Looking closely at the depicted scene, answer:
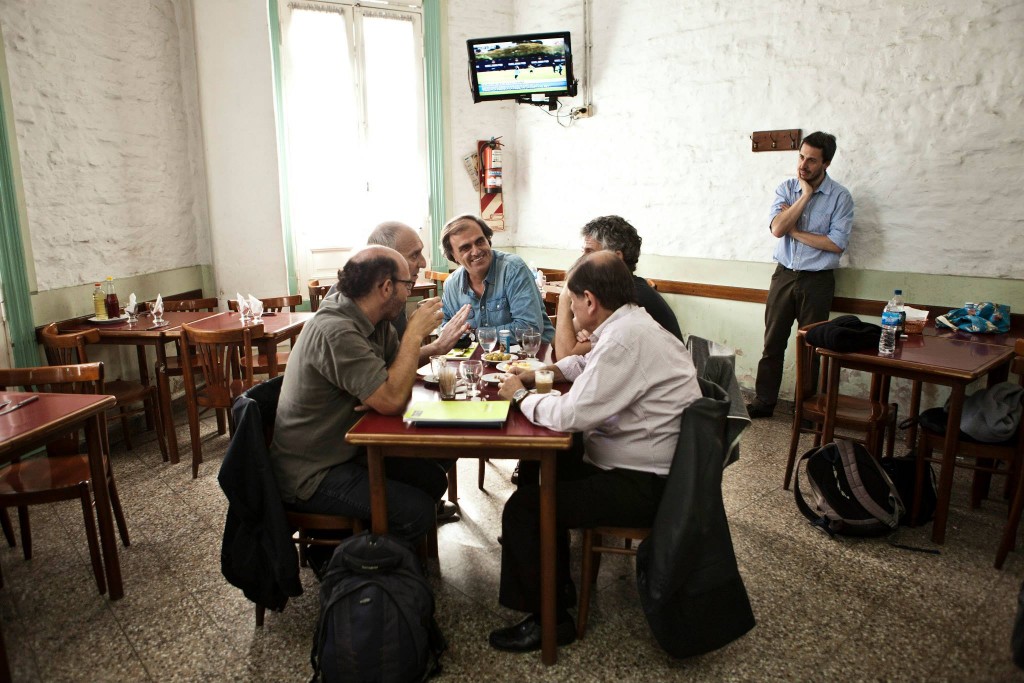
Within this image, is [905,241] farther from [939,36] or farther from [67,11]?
[67,11]

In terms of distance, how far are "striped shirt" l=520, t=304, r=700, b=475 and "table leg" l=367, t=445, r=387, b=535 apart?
1.57ft

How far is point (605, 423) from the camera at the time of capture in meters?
2.15

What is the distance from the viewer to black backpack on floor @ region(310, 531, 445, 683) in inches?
73.6

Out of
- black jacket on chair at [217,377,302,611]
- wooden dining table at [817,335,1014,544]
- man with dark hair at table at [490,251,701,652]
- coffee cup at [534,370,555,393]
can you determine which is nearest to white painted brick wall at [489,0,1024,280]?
wooden dining table at [817,335,1014,544]

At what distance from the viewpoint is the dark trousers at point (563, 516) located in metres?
2.10

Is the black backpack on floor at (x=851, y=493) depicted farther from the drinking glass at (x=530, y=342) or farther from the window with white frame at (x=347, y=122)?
the window with white frame at (x=347, y=122)

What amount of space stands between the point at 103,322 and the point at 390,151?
10.4 ft

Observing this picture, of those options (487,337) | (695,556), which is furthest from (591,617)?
(487,337)

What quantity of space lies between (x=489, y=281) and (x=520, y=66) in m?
3.09

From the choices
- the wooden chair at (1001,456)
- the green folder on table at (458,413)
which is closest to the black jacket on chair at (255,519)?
the green folder on table at (458,413)

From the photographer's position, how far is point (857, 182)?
4.32 m

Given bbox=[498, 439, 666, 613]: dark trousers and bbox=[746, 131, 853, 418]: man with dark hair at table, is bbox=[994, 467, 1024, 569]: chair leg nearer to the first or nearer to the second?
bbox=[498, 439, 666, 613]: dark trousers

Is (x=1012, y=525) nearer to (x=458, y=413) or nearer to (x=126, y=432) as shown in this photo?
(x=458, y=413)

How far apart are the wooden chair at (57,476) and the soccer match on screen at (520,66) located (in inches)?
165
